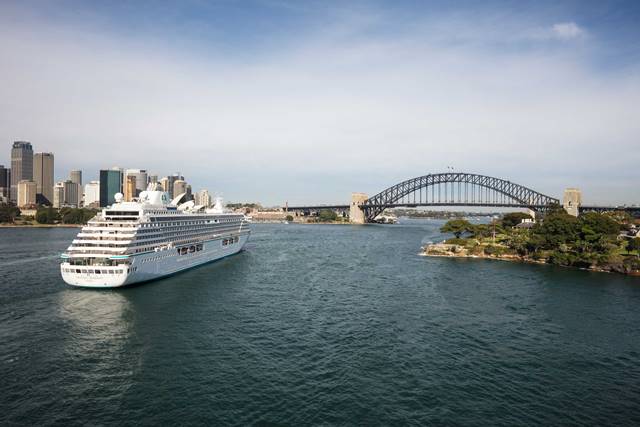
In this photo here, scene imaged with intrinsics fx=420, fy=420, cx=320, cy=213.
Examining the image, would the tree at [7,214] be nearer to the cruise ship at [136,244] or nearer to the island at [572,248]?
the cruise ship at [136,244]

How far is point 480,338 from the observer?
27.1 meters

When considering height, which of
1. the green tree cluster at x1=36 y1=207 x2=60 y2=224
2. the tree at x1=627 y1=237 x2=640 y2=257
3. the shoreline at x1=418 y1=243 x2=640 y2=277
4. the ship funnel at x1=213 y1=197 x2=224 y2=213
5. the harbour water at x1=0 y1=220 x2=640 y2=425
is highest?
the ship funnel at x1=213 y1=197 x2=224 y2=213

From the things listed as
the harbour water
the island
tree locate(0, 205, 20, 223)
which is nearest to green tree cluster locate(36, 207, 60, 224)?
tree locate(0, 205, 20, 223)

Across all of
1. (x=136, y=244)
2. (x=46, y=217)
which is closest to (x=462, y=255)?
(x=136, y=244)

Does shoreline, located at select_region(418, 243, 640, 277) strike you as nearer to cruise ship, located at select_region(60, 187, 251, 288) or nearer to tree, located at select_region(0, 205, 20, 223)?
cruise ship, located at select_region(60, 187, 251, 288)

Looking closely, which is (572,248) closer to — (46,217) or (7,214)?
(46,217)

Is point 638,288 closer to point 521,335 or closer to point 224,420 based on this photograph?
point 521,335

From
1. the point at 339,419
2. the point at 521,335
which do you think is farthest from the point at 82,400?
the point at 521,335

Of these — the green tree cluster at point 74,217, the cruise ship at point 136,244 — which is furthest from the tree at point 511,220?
the green tree cluster at point 74,217

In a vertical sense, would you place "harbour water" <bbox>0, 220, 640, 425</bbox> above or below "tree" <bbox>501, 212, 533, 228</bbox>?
below

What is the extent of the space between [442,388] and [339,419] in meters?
5.82

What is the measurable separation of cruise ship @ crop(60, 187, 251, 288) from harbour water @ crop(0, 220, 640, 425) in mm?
1732

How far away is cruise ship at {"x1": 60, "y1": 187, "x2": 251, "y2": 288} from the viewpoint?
37.4 m

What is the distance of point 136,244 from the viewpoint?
39844 millimetres
